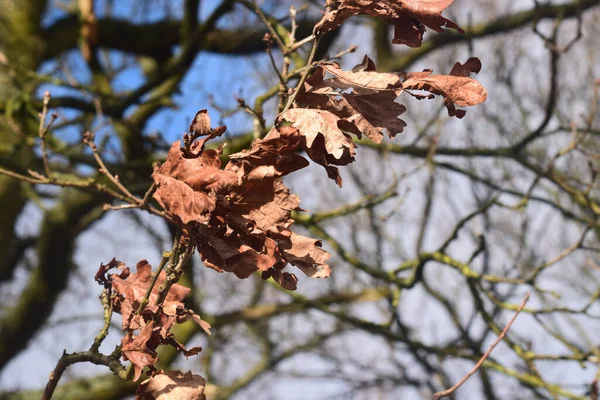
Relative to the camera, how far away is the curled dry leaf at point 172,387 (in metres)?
0.99

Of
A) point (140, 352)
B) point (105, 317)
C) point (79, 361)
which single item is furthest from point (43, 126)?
point (140, 352)

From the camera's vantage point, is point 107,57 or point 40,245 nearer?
point 40,245

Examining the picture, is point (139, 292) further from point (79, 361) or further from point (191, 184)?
point (191, 184)

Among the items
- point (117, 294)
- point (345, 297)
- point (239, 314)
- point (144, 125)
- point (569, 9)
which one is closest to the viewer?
point (117, 294)

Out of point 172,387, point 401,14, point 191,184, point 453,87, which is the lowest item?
point 172,387

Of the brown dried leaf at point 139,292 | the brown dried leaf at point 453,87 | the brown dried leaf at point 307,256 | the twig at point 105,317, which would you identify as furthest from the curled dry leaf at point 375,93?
the twig at point 105,317

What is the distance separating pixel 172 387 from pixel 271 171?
1.28 ft

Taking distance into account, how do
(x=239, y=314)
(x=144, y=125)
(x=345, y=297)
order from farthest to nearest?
(x=345, y=297) < (x=239, y=314) < (x=144, y=125)

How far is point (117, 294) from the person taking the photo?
122 cm

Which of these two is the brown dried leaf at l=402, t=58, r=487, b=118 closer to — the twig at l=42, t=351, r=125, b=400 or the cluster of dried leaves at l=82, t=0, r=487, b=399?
the cluster of dried leaves at l=82, t=0, r=487, b=399

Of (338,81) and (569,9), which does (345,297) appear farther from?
(338,81)

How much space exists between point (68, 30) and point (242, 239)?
6.04 meters

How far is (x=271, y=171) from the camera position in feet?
3.24

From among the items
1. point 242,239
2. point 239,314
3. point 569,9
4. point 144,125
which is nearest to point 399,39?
point 242,239
